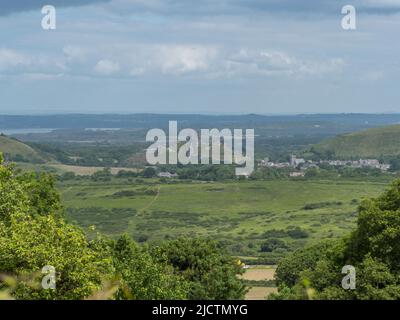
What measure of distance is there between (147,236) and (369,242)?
378 feet

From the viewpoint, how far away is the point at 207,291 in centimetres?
3675
